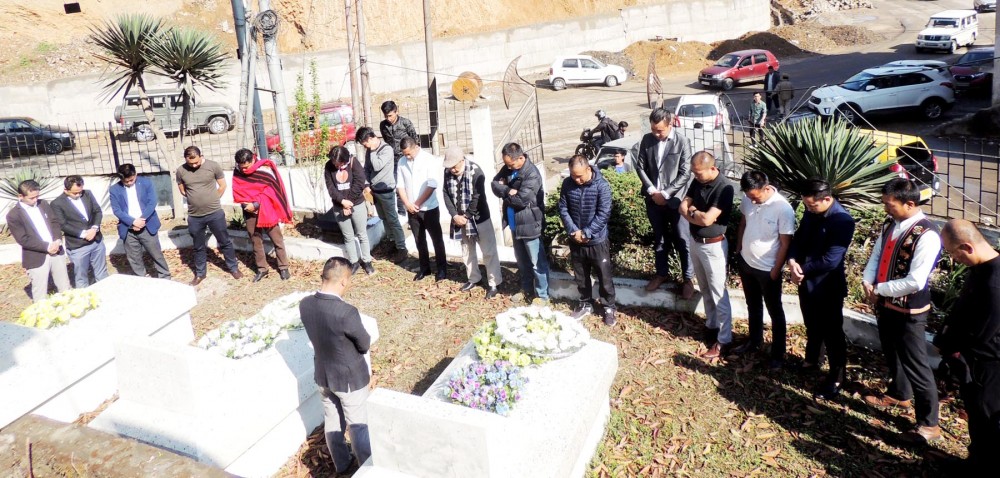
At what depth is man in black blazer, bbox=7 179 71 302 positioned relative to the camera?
846 centimetres

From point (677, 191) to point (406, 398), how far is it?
3.93 metres

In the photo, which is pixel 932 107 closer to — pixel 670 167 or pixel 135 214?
pixel 670 167

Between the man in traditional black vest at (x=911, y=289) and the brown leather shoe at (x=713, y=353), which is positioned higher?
the man in traditional black vest at (x=911, y=289)

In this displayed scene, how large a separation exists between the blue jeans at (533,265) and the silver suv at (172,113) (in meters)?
18.6

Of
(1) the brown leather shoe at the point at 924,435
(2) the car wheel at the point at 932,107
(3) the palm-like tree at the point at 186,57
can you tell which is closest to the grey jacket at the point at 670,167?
(1) the brown leather shoe at the point at 924,435

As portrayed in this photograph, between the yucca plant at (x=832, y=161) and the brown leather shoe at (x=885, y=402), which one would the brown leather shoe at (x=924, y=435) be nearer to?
the brown leather shoe at (x=885, y=402)

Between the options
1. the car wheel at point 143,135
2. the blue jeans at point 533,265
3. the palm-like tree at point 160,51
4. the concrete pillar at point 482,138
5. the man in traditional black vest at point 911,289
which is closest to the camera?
the man in traditional black vest at point 911,289

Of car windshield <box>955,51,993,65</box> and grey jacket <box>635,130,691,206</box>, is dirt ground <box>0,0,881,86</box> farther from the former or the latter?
grey jacket <box>635,130,691,206</box>

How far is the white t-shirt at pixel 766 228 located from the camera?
5.96 m

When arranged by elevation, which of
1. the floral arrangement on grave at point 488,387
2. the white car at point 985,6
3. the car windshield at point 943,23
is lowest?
the floral arrangement on grave at point 488,387

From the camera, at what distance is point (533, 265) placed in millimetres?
7805

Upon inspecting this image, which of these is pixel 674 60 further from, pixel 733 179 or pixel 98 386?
pixel 98 386

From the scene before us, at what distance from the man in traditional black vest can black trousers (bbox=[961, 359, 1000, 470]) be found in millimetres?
493

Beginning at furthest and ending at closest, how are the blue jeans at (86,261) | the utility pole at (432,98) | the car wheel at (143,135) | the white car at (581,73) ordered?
1. the white car at (581,73)
2. the car wheel at (143,135)
3. the utility pole at (432,98)
4. the blue jeans at (86,261)
